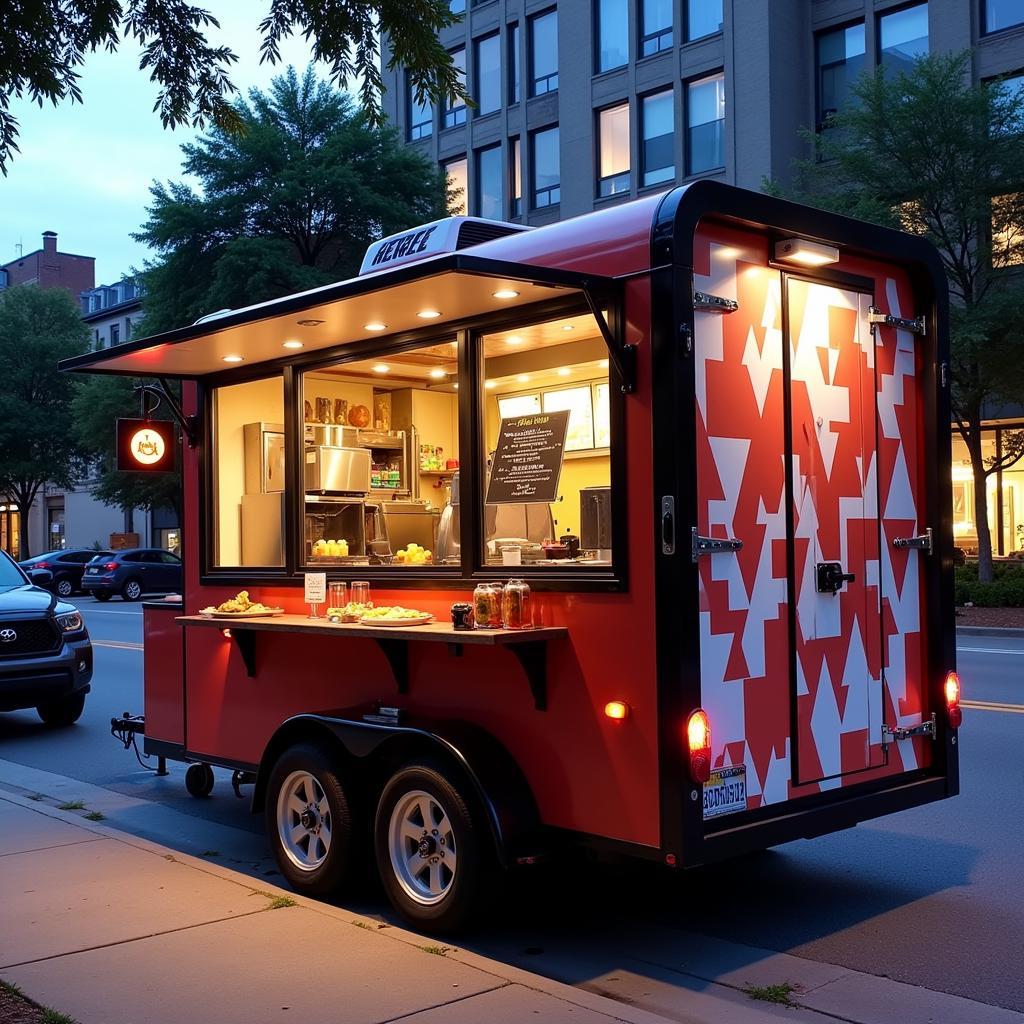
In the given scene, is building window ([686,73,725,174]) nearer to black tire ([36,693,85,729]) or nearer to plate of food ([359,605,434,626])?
black tire ([36,693,85,729])

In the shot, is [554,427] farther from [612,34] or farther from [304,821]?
[612,34]

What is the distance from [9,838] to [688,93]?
29.4m

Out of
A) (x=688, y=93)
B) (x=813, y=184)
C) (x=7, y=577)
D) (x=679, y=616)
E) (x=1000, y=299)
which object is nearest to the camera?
(x=679, y=616)

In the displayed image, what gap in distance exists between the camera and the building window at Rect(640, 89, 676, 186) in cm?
3306

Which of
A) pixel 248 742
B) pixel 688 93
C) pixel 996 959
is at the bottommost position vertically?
pixel 996 959

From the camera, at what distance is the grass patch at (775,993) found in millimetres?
4801

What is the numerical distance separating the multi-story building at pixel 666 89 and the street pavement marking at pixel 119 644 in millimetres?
13273

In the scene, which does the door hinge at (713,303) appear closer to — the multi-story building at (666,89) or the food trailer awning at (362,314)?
the food trailer awning at (362,314)

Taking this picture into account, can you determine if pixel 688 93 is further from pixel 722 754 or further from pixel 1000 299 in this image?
pixel 722 754

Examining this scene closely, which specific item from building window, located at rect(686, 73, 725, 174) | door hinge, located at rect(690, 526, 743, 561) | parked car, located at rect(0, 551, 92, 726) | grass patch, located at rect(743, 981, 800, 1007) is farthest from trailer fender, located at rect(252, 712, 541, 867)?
building window, located at rect(686, 73, 725, 174)

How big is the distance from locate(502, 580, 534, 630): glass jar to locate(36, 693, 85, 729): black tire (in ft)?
27.7

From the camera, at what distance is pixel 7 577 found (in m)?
13.2

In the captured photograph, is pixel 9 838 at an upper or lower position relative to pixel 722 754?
lower

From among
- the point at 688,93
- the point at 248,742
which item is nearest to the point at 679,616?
the point at 248,742
